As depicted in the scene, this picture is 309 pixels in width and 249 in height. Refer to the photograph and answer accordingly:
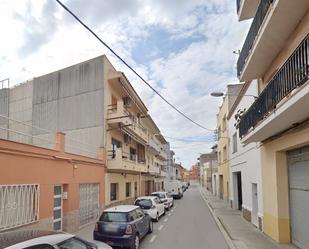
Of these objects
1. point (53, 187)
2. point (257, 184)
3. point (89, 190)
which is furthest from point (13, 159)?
point (257, 184)

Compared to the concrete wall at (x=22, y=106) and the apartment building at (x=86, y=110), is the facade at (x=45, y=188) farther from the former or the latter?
the concrete wall at (x=22, y=106)

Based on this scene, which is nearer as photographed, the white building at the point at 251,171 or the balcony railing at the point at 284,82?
the balcony railing at the point at 284,82

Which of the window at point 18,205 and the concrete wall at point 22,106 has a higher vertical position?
the concrete wall at point 22,106

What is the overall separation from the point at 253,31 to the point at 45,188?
9696 millimetres

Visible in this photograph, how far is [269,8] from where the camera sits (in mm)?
9664

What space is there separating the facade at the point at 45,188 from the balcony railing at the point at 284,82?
797cm

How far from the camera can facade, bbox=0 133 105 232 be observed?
10711mm

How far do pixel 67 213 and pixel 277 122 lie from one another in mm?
9819

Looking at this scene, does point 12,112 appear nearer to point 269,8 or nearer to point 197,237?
point 197,237

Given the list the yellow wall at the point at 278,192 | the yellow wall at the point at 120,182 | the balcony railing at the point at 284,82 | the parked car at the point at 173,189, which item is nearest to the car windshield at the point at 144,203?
the yellow wall at the point at 120,182

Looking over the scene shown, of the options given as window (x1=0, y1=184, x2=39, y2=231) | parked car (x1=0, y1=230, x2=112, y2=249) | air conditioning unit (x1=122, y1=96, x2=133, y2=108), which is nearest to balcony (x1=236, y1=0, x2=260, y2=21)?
window (x1=0, y1=184, x2=39, y2=231)

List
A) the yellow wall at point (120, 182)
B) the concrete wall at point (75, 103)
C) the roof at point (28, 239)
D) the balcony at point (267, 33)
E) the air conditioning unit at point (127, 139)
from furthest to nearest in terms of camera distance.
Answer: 1. the air conditioning unit at point (127, 139)
2. the concrete wall at point (75, 103)
3. the yellow wall at point (120, 182)
4. the balcony at point (267, 33)
5. the roof at point (28, 239)

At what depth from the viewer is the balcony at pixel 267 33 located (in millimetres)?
9039

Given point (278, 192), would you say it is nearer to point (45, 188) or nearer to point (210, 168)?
point (45, 188)
